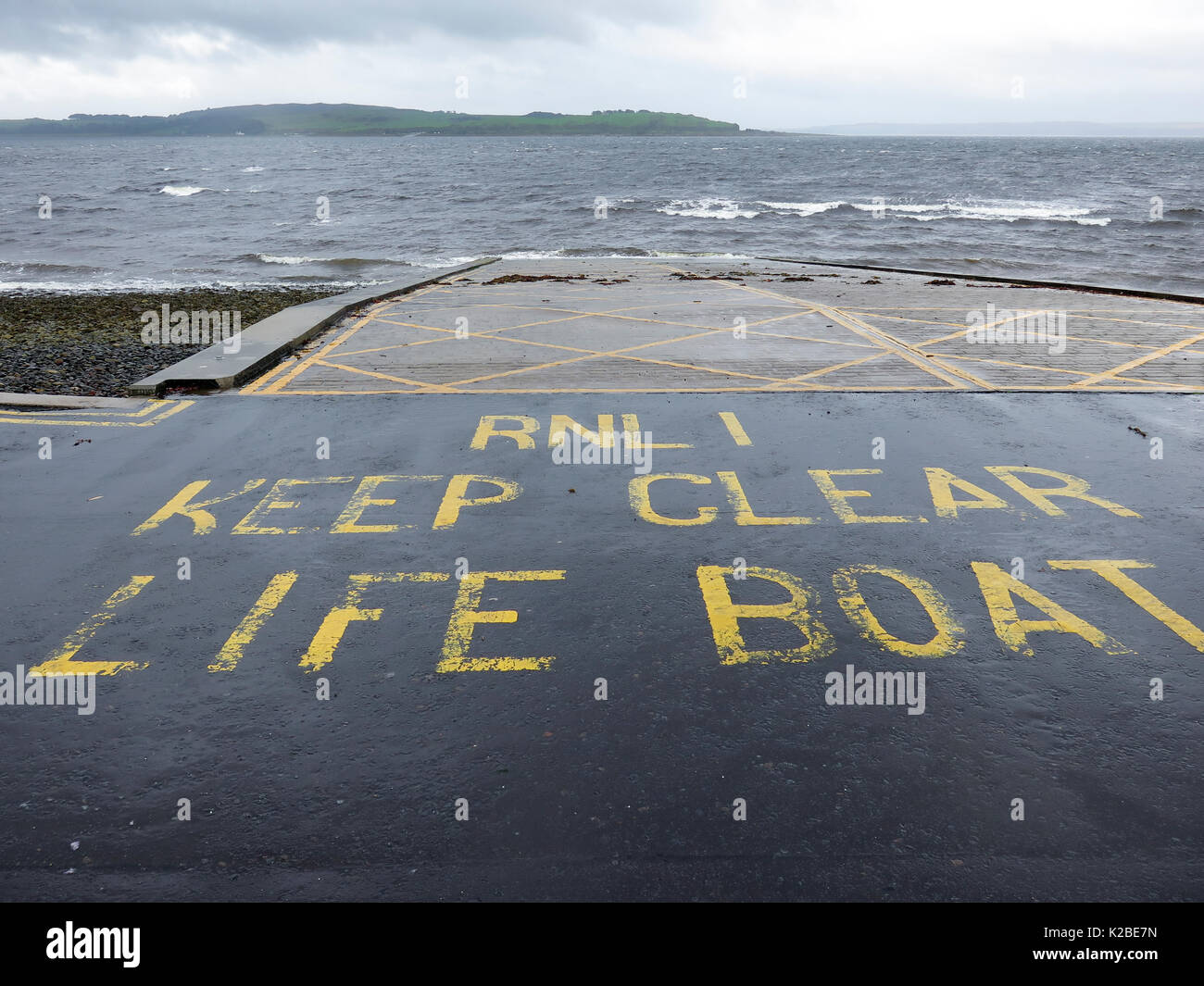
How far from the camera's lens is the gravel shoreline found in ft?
35.7

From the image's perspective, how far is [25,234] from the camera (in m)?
38.1

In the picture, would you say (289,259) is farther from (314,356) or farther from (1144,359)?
(1144,359)

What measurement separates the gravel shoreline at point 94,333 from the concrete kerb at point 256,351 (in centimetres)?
53

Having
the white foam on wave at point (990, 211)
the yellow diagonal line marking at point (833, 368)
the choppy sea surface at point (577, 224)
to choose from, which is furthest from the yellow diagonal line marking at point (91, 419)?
the white foam on wave at point (990, 211)

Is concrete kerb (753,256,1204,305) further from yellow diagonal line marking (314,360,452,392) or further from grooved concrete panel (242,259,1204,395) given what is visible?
yellow diagonal line marking (314,360,452,392)

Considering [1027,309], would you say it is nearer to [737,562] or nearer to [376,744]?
[737,562]

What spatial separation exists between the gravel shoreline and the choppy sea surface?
4223mm

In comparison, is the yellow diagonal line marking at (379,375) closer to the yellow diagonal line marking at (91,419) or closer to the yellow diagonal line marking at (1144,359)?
the yellow diagonal line marking at (91,419)

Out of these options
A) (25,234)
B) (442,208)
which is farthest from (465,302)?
(442,208)

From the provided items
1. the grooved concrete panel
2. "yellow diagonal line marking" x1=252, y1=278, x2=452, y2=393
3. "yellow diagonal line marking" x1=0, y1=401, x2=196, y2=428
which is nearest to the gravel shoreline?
"yellow diagonal line marking" x1=0, y1=401, x2=196, y2=428

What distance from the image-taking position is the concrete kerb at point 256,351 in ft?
33.8

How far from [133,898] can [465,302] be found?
14.3 metres

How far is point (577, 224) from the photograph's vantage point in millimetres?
40969

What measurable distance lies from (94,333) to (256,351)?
14.0ft
